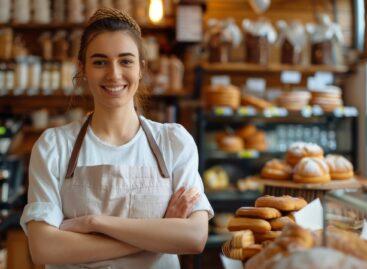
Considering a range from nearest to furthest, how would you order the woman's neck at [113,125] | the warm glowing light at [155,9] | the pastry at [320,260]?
the pastry at [320,260], the woman's neck at [113,125], the warm glowing light at [155,9]

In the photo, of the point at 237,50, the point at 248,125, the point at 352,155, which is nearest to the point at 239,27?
the point at 237,50

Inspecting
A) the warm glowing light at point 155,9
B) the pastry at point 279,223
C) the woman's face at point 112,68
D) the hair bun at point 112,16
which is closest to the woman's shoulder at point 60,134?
the woman's face at point 112,68

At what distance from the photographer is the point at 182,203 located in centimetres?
157

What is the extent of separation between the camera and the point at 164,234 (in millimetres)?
1481

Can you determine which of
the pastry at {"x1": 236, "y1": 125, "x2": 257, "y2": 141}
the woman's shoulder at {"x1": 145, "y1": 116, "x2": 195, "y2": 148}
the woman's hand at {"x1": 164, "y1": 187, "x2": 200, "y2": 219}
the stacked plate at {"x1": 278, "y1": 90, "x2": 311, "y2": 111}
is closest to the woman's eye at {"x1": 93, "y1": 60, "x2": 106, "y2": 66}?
the woman's shoulder at {"x1": 145, "y1": 116, "x2": 195, "y2": 148}

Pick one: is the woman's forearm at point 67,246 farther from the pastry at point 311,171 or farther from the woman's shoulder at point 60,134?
the pastry at point 311,171

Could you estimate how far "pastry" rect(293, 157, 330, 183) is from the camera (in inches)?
104

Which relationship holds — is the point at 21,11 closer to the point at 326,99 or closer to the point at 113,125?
the point at 326,99

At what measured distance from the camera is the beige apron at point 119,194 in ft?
5.12

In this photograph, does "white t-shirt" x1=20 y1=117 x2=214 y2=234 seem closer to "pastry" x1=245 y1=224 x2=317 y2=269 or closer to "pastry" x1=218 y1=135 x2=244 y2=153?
"pastry" x1=245 y1=224 x2=317 y2=269

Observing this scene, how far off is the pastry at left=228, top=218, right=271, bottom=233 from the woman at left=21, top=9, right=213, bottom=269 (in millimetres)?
120

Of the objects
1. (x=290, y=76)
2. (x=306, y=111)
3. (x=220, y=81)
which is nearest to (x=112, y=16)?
(x=306, y=111)

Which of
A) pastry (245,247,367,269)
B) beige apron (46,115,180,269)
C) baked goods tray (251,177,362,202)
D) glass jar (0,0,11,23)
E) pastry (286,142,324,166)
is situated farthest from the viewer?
glass jar (0,0,11,23)

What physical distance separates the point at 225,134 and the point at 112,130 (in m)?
3.15
